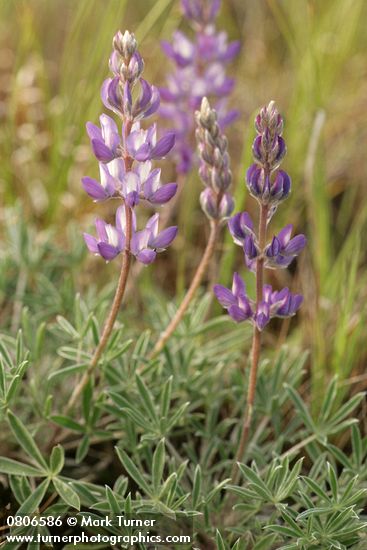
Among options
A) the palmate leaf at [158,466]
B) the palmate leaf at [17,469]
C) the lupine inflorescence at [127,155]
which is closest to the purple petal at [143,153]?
the lupine inflorescence at [127,155]

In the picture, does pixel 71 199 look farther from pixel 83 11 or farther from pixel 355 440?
pixel 355 440

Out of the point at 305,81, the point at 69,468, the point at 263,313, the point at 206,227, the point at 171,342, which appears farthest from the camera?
the point at 206,227

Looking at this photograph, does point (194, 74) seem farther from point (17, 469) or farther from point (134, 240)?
point (17, 469)

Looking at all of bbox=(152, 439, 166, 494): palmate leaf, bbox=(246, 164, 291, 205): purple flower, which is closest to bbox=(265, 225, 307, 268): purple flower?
bbox=(246, 164, 291, 205): purple flower

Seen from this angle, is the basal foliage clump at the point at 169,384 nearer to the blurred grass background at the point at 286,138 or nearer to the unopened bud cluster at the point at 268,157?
the unopened bud cluster at the point at 268,157

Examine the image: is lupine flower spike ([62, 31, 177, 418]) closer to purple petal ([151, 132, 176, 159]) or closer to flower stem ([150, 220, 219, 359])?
purple petal ([151, 132, 176, 159])

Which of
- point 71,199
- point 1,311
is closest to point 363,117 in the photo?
point 71,199
